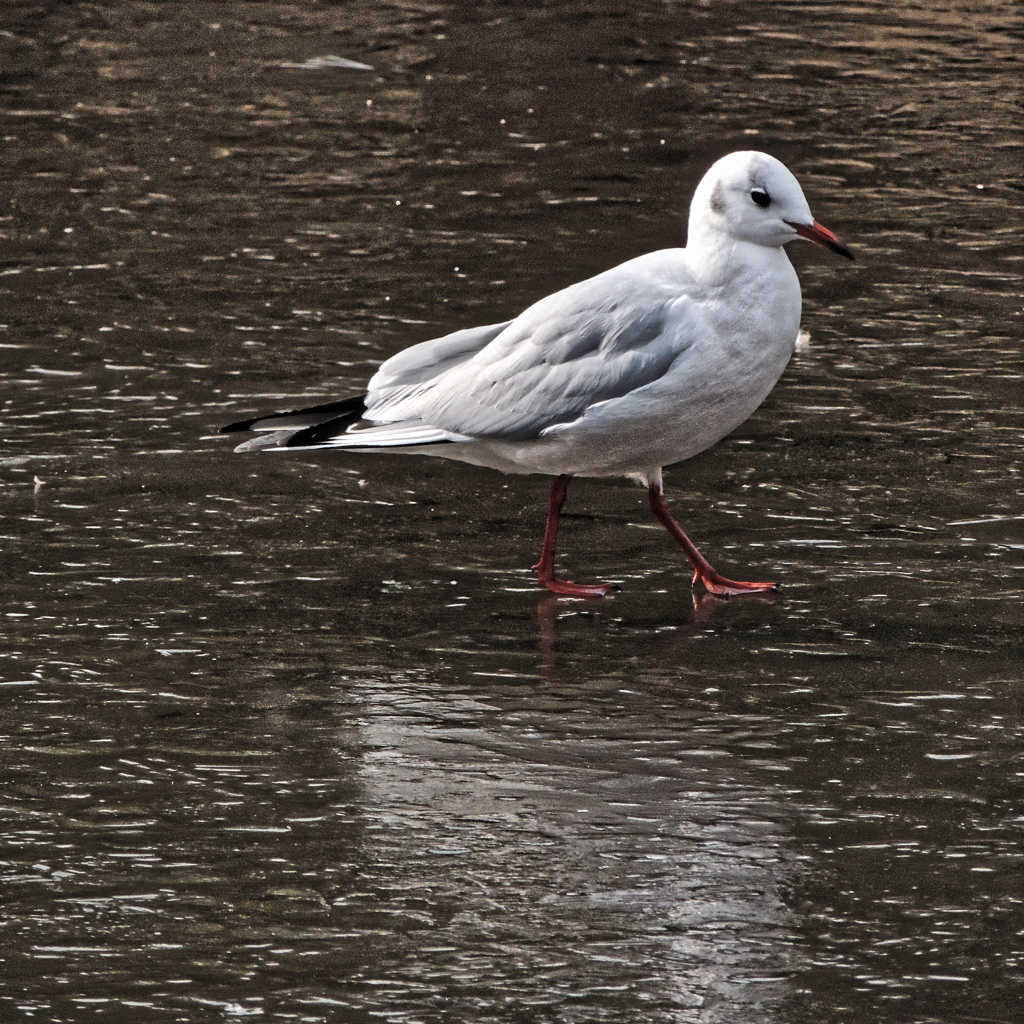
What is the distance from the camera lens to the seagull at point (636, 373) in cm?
626

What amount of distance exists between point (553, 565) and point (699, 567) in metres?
0.49

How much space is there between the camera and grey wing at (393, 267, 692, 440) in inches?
248

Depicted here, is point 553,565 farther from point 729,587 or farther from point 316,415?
point 316,415

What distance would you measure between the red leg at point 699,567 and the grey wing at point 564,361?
477 mm

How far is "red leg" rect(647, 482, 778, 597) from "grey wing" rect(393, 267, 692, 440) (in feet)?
1.56

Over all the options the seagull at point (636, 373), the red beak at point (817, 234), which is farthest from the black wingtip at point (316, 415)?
the red beak at point (817, 234)

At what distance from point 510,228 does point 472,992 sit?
7.11m

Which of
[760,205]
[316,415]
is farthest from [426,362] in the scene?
[760,205]

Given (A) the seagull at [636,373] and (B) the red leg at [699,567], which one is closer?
(A) the seagull at [636,373]

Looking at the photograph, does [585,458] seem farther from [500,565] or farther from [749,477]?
[749,477]

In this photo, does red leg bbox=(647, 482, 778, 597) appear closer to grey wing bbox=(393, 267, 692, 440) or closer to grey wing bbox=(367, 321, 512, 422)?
grey wing bbox=(393, 267, 692, 440)

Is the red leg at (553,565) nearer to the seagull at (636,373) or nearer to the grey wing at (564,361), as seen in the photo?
the seagull at (636,373)

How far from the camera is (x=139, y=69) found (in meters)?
14.1

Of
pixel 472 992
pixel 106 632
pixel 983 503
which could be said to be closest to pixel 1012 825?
pixel 472 992
